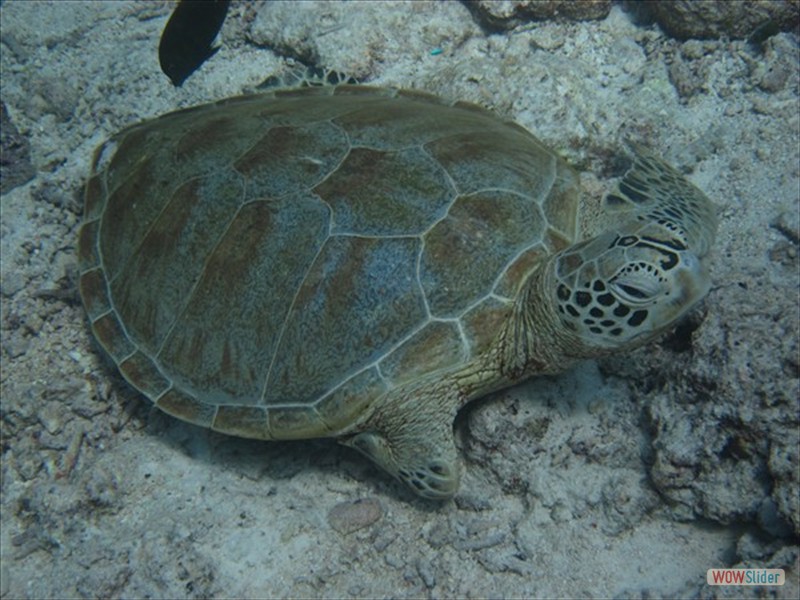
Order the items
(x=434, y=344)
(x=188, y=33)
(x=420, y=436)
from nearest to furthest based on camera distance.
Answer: (x=434, y=344), (x=420, y=436), (x=188, y=33)

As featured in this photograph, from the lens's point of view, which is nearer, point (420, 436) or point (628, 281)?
point (628, 281)

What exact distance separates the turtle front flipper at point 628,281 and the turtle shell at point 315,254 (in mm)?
237

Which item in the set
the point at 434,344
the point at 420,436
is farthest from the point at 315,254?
the point at 420,436

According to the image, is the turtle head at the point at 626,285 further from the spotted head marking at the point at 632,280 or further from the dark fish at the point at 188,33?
the dark fish at the point at 188,33

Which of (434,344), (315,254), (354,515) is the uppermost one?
Result: (315,254)

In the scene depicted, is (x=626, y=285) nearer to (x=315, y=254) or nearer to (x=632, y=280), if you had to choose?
(x=632, y=280)

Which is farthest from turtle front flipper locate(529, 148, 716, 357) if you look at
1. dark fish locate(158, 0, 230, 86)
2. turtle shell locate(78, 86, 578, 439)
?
dark fish locate(158, 0, 230, 86)

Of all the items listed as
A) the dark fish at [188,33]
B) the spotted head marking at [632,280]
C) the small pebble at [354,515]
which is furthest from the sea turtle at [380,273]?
the dark fish at [188,33]

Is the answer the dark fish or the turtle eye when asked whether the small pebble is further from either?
the dark fish

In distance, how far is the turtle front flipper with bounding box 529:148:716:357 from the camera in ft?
7.02

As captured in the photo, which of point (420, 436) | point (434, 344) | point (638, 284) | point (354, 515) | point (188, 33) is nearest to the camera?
point (638, 284)

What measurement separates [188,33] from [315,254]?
2.41 metres

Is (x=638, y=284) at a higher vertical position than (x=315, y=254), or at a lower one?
higher

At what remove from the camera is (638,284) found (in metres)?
2.16
